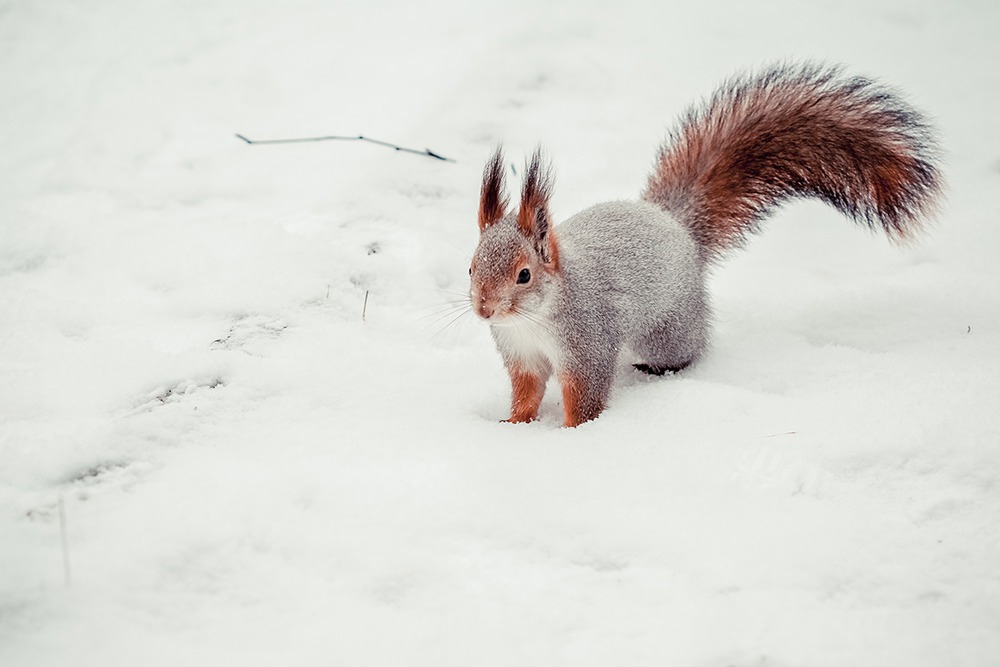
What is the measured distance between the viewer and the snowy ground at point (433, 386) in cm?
142

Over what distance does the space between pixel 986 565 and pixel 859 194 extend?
1.46 metres

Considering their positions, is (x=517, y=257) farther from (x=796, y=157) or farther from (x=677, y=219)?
(x=796, y=157)

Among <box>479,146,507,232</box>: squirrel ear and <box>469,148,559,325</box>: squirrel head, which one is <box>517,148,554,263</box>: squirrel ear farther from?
<box>479,146,507,232</box>: squirrel ear

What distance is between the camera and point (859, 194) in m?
2.64

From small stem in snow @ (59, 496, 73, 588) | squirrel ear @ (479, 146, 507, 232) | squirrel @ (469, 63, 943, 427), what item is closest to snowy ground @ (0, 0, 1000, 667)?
small stem in snow @ (59, 496, 73, 588)

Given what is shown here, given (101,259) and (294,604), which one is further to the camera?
(101,259)

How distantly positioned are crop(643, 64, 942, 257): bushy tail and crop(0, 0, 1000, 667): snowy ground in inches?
14.4

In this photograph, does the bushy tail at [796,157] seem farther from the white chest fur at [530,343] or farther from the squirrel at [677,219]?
the white chest fur at [530,343]

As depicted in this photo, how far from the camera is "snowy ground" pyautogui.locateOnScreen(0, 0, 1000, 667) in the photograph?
1.42 metres

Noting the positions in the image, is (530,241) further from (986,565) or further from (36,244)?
(36,244)

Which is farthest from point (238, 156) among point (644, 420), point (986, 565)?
point (986, 565)

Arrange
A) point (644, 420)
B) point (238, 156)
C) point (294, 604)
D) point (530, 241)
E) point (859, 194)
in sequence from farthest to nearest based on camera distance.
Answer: point (238, 156) < point (859, 194) < point (530, 241) < point (644, 420) < point (294, 604)

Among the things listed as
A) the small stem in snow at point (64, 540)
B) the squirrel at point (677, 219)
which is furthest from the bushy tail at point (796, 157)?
the small stem in snow at point (64, 540)

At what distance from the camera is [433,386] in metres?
2.34
